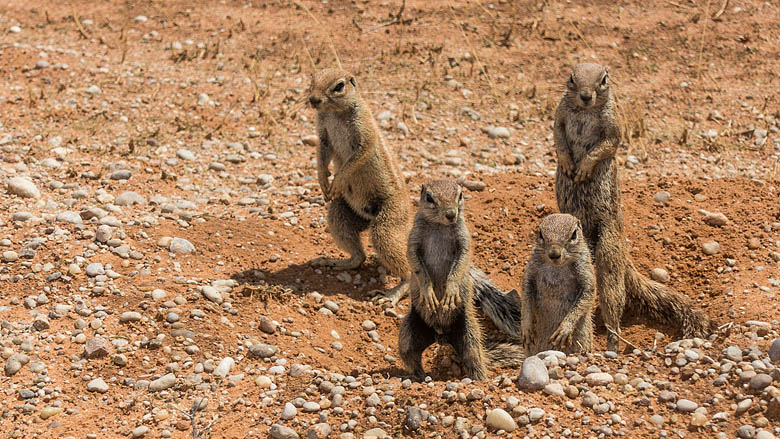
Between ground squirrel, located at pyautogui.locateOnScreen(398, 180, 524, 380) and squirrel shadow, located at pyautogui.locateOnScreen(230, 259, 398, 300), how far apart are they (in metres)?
1.46

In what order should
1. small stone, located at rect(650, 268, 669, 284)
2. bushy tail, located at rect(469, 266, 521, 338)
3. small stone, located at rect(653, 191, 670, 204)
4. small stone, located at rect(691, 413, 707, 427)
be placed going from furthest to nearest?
1. small stone, located at rect(653, 191, 670, 204)
2. small stone, located at rect(650, 268, 669, 284)
3. bushy tail, located at rect(469, 266, 521, 338)
4. small stone, located at rect(691, 413, 707, 427)

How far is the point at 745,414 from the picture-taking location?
5.04 meters

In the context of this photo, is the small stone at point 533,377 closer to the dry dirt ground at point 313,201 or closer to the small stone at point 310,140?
the dry dirt ground at point 313,201

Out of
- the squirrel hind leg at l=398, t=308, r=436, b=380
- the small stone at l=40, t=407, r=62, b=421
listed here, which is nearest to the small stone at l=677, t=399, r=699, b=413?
the squirrel hind leg at l=398, t=308, r=436, b=380

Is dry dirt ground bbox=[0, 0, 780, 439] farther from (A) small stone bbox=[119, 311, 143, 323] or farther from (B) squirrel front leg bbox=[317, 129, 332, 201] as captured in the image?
(B) squirrel front leg bbox=[317, 129, 332, 201]

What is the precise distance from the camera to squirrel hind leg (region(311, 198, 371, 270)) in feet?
26.7

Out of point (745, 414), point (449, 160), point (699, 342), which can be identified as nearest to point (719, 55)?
point (449, 160)

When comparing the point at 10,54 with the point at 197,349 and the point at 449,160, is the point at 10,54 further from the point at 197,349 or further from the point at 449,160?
the point at 197,349

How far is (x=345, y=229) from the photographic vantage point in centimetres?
814

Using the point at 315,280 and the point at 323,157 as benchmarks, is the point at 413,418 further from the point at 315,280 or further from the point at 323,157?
the point at 323,157

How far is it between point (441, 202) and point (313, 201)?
10.8ft

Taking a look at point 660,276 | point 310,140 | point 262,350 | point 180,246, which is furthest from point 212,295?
point 660,276

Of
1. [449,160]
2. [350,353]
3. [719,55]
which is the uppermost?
[719,55]

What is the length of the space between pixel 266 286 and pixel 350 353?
3.39 feet
